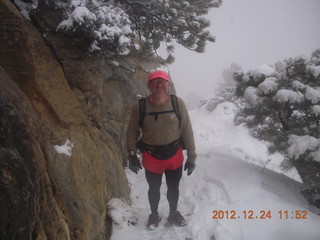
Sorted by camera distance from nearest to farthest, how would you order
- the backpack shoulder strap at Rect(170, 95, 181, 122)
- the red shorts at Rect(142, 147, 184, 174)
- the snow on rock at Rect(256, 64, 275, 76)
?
the backpack shoulder strap at Rect(170, 95, 181, 122), the red shorts at Rect(142, 147, 184, 174), the snow on rock at Rect(256, 64, 275, 76)

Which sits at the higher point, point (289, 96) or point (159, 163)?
point (289, 96)

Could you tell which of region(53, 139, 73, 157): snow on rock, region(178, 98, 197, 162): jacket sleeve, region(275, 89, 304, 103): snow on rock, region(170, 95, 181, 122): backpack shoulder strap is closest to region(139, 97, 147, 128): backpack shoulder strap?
region(170, 95, 181, 122): backpack shoulder strap

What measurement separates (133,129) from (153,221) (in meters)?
1.68

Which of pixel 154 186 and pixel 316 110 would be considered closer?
pixel 154 186

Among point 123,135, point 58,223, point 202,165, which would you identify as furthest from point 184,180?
point 58,223

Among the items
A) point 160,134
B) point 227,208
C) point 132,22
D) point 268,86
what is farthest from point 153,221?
point 132,22

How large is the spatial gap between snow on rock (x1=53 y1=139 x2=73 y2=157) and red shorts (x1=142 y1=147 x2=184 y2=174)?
113 cm

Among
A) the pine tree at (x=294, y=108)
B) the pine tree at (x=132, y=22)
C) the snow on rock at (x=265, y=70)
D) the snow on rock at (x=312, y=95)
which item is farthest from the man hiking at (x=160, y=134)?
the snow on rock at (x=312, y=95)

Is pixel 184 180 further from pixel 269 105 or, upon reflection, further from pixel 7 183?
pixel 7 183

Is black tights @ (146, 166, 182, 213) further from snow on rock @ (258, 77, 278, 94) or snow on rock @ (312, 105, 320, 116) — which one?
snow on rock @ (312, 105, 320, 116)

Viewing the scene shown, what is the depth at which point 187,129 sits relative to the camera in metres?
3.35

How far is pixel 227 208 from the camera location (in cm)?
377

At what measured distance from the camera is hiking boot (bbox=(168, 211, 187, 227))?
3.60m

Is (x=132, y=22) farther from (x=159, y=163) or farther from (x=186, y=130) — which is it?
(x=159, y=163)
